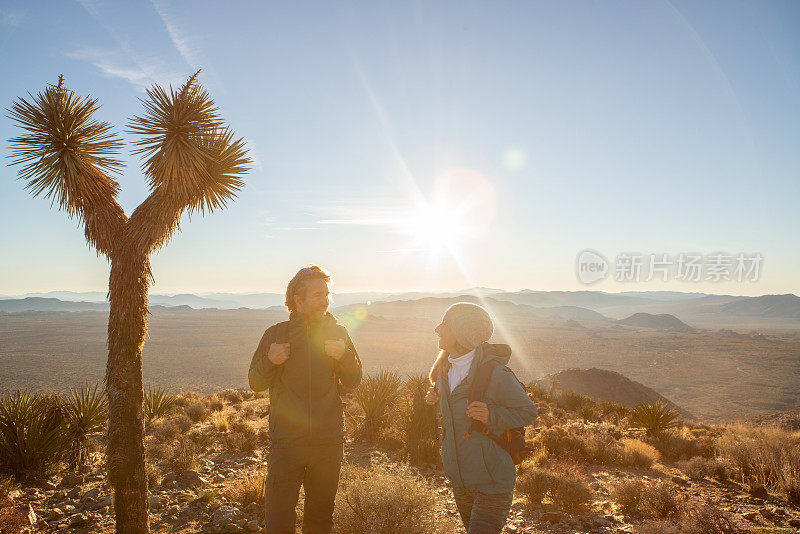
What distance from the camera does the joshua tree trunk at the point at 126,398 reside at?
4.36 m

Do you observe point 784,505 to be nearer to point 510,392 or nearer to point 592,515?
point 592,515

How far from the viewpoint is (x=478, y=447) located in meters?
2.58

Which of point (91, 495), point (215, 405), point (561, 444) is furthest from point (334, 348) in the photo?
point (215, 405)

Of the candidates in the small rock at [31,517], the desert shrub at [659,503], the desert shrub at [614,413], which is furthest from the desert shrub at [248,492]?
the desert shrub at [614,413]

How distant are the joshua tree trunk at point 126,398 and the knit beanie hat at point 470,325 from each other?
12.8 ft

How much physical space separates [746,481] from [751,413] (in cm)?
2709

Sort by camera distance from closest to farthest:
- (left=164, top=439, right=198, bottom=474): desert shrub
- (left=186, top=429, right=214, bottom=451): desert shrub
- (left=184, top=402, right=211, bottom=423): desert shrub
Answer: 1. (left=164, top=439, right=198, bottom=474): desert shrub
2. (left=186, top=429, right=214, bottom=451): desert shrub
3. (left=184, top=402, right=211, bottom=423): desert shrub

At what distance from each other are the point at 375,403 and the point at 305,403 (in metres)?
7.14

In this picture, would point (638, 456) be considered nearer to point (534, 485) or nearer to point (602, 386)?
point (534, 485)

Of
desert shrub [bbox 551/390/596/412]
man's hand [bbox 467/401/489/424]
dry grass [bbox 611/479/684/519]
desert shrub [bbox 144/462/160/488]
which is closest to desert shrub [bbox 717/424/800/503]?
dry grass [bbox 611/479/684/519]

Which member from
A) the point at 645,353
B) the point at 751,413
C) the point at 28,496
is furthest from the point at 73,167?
the point at 645,353

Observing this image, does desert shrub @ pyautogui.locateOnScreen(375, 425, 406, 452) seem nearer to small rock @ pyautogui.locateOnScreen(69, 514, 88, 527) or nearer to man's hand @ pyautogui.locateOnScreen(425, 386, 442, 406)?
small rock @ pyautogui.locateOnScreen(69, 514, 88, 527)

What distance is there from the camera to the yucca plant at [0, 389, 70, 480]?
5523mm

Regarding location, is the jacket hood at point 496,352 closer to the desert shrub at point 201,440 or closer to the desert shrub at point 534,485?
the desert shrub at point 534,485
